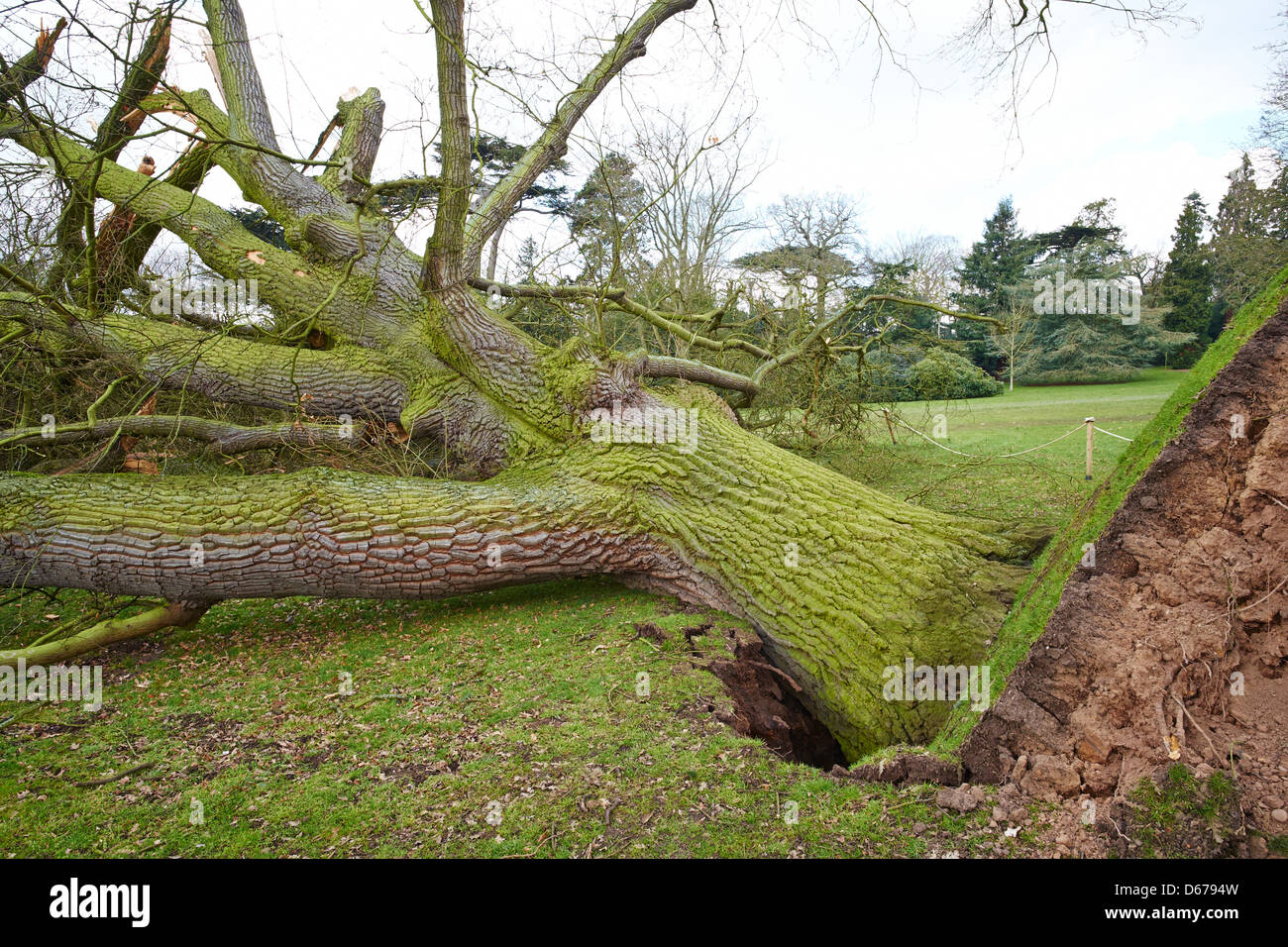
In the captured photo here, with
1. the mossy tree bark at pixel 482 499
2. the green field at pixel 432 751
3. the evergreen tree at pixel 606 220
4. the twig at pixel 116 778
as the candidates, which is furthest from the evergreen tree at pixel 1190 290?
the twig at pixel 116 778

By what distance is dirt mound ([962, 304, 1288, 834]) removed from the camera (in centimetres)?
234

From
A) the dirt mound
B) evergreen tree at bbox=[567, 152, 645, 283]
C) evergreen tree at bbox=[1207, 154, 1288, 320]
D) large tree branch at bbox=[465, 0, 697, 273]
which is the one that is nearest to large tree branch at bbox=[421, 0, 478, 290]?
large tree branch at bbox=[465, 0, 697, 273]

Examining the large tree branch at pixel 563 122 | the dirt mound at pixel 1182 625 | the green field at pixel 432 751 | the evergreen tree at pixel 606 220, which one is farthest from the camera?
the evergreen tree at pixel 606 220

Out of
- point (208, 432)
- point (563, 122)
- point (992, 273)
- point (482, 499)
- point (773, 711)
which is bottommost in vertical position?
point (773, 711)

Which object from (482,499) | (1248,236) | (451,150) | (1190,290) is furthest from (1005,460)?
(1190,290)

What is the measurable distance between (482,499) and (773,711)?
8.41ft

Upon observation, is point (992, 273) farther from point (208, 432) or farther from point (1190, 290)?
point (208, 432)

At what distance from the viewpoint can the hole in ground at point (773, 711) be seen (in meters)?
3.70

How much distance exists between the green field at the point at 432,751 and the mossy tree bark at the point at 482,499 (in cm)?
43

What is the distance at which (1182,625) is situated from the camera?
8.02 feet

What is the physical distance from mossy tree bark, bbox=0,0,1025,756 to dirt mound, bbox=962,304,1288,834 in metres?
1.02

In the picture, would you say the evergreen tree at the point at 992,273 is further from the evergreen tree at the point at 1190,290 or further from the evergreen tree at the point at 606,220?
the evergreen tree at the point at 606,220

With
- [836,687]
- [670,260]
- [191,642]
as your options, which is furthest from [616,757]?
[670,260]

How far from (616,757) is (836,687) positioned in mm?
1503
